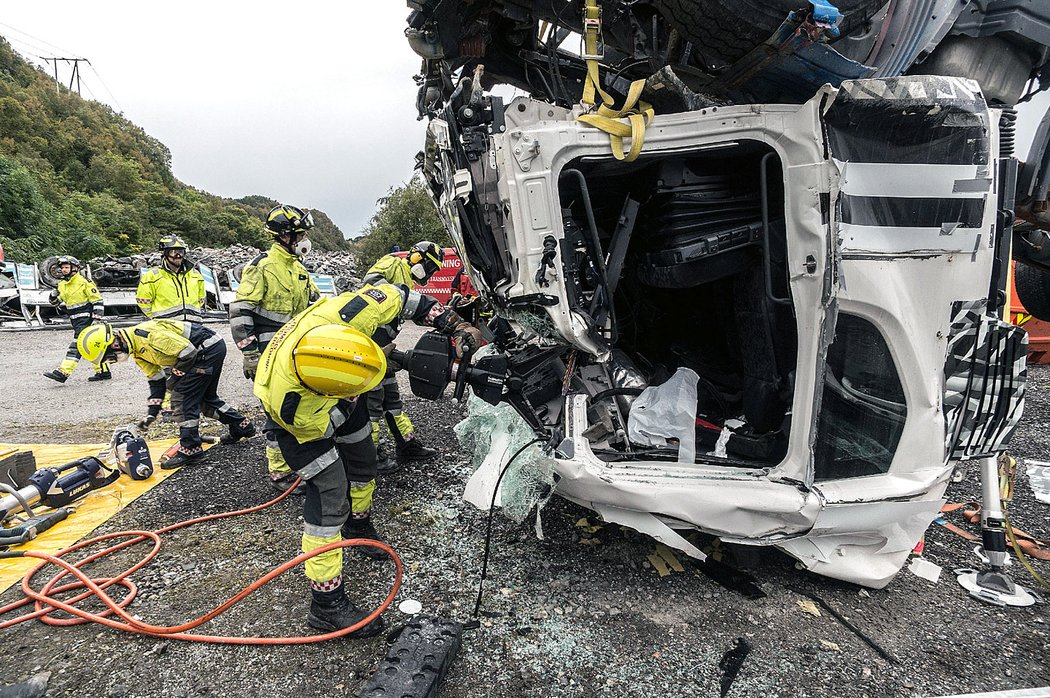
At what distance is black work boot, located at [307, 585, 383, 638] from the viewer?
2209mm

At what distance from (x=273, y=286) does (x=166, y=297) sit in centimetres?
128

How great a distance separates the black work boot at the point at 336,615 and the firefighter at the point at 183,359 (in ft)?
7.65

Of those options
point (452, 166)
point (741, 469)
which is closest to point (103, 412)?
point (452, 166)

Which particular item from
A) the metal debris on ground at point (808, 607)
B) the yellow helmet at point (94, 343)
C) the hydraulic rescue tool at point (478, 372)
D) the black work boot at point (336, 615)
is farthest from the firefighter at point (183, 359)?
the metal debris on ground at point (808, 607)

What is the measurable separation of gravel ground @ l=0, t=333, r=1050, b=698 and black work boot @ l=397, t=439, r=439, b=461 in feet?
2.64

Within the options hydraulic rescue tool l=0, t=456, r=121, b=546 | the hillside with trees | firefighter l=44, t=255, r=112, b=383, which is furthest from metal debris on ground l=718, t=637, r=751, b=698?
the hillside with trees

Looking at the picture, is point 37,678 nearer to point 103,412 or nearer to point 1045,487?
point 103,412

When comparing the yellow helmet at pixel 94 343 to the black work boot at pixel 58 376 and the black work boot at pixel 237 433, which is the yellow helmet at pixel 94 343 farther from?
the black work boot at pixel 58 376

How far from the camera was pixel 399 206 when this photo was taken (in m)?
19.4

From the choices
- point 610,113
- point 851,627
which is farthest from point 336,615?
point 610,113

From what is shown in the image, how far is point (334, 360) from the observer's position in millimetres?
2094

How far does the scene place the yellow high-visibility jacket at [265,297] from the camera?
420cm

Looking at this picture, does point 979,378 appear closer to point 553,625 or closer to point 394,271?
point 553,625

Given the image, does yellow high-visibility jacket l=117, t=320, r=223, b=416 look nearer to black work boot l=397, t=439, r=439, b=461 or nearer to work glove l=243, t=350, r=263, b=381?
work glove l=243, t=350, r=263, b=381
